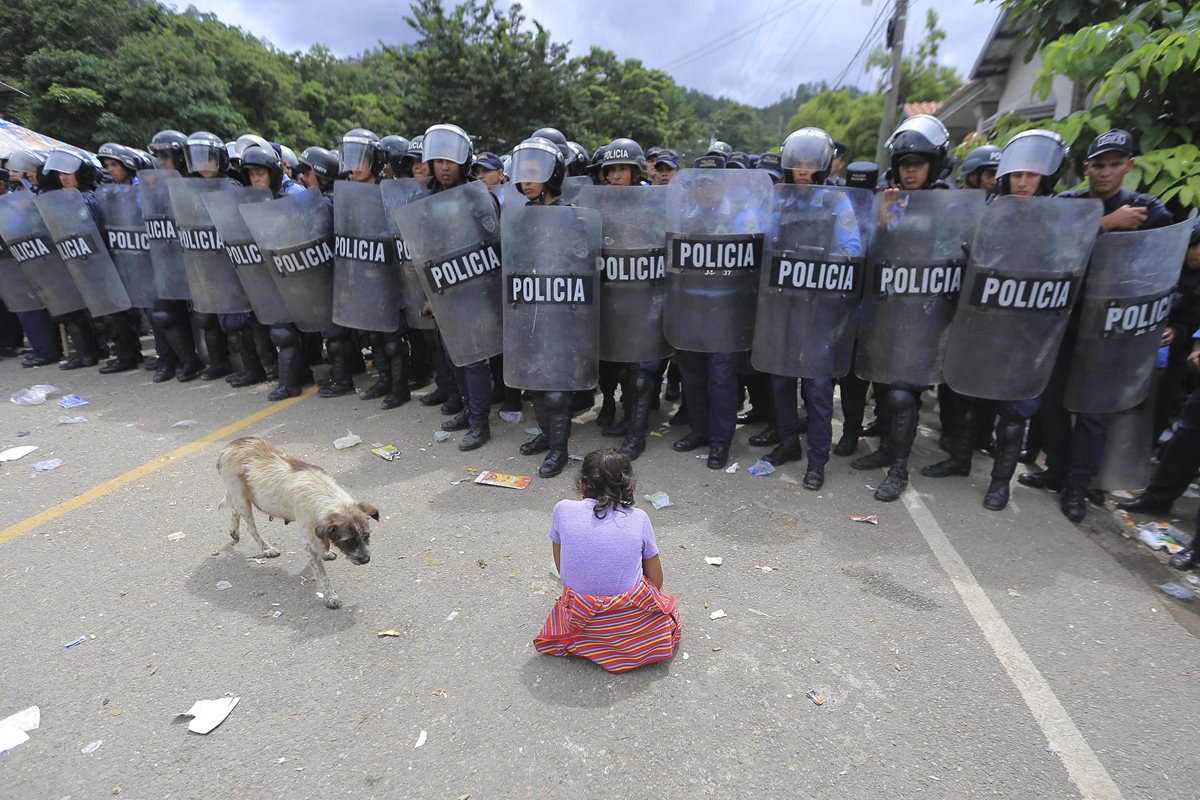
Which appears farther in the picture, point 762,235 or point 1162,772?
point 762,235

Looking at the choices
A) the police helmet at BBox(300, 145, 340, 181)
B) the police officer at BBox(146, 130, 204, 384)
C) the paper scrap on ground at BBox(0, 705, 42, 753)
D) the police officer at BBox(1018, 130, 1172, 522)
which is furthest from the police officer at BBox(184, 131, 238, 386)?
the police officer at BBox(1018, 130, 1172, 522)

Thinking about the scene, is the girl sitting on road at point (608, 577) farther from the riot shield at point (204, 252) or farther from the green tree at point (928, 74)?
the green tree at point (928, 74)

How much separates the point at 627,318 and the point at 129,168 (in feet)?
18.4

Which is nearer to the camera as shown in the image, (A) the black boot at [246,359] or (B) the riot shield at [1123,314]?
(B) the riot shield at [1123,314]

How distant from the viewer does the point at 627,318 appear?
4461mm

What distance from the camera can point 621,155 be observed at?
464 cm

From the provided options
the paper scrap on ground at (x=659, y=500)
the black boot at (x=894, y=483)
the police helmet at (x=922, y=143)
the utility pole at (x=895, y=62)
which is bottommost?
the paper scrap on ground at (x=659, y=500)

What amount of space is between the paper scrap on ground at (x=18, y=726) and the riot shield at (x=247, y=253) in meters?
3.94

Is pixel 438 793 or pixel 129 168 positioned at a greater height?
pixel 129 168

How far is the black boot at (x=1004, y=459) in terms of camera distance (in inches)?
151

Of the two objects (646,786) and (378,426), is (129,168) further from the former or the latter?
(646,786)

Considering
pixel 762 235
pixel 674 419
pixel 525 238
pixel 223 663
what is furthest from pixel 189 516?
pixel 762 235

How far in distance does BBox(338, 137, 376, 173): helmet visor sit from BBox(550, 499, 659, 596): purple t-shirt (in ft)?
13.5

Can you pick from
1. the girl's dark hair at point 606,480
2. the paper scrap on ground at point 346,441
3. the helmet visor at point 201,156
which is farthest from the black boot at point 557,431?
the helmet visor at point 201,156
